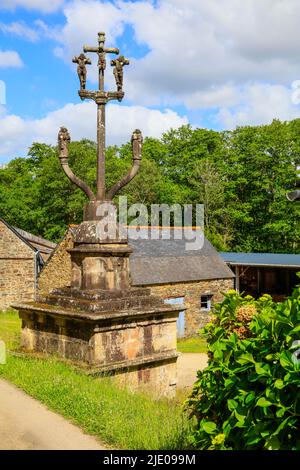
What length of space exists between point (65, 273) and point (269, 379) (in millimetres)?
18657

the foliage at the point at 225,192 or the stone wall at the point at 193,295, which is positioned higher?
the foliage at the point at 225,192

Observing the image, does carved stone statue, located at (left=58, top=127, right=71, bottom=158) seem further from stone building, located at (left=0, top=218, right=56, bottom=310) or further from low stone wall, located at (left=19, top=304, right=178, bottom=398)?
stone building, located at (left=0, top=218, right=56, bottom=310)

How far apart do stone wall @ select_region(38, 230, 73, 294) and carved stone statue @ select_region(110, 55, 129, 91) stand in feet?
41.2

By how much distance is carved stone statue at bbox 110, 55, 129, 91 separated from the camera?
8586 millimetres

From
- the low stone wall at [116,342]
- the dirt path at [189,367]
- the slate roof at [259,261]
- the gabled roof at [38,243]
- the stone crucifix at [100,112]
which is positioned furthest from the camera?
the gabled roof at [38,243]

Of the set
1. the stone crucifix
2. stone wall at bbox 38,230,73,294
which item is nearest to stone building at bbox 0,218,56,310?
stone wall at bbox 38,230,73,294

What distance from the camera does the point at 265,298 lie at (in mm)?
4172

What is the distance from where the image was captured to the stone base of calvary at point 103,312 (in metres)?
7.46

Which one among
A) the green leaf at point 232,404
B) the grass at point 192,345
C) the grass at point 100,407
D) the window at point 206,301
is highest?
the green leaf at point 232,404

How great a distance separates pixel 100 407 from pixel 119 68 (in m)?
5.88

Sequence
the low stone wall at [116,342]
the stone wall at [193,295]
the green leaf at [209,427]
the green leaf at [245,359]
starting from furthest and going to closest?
the stone wall at [193,295]
the low stone wall at [116,342]
the green leaf at [209,427]
the green leaf at [245,359]

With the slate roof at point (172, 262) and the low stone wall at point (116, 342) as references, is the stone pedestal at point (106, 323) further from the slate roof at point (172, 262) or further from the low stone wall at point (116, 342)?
the slate roof at point (172, 262)

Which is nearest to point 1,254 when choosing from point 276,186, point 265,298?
point 265,298

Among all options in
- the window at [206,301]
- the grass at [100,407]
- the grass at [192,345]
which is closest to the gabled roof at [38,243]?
the window at [206,301]
